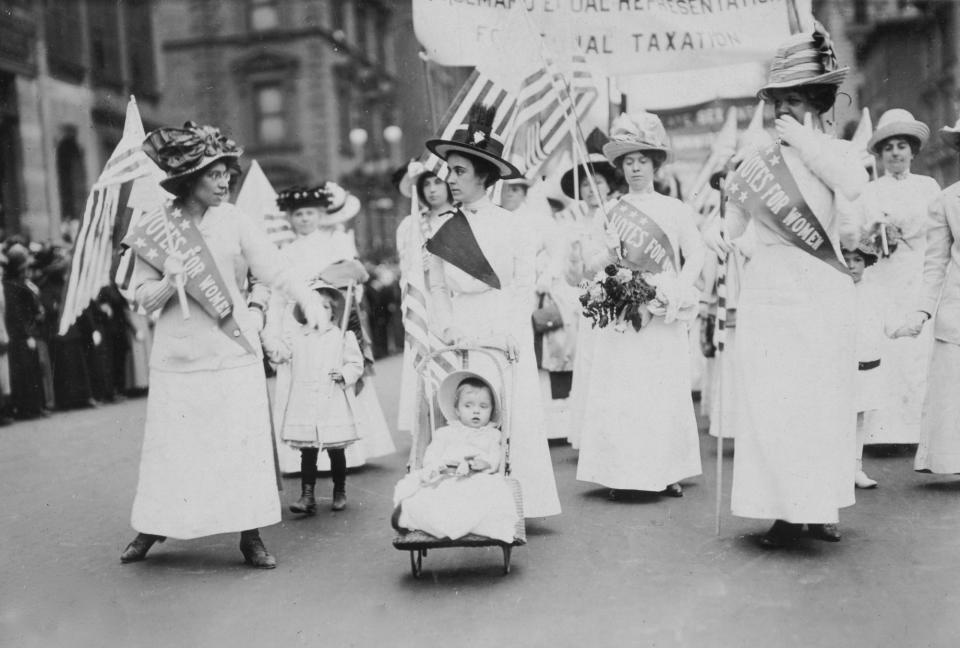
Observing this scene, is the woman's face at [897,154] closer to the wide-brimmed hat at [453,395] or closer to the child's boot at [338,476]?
the wide-brimmed hat at [453,395]

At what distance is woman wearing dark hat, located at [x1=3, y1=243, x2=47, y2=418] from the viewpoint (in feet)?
41.0

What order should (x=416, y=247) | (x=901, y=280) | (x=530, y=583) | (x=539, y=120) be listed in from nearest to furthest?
1. (x=530, y=583)
2. (x=416, y=247)
3. (x=539, y=120)
4. (x=901, y=280)

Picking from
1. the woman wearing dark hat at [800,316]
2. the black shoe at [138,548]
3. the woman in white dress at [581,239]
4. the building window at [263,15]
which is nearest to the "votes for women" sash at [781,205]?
the woman wearing dark hat at [800,316]

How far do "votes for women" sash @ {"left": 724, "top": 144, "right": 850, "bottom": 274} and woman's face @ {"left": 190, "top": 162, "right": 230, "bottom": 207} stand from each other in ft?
9.20

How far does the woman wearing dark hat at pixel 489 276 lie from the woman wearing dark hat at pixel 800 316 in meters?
1.21

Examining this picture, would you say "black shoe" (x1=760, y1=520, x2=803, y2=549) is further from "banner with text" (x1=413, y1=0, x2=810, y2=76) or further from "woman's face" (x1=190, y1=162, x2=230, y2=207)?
"banner with text" (x1=413, y1=0, x2=810, y2=76)

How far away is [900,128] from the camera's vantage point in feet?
25.3

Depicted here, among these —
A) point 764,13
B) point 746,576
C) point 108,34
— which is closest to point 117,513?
point 746,576

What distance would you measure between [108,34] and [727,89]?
67.2ft

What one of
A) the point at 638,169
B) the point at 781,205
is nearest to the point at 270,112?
the point at 638,169

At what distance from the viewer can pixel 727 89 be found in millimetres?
14477

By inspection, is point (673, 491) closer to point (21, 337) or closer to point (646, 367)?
point (646, 367)

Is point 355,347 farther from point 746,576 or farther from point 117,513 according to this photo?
point 746,576

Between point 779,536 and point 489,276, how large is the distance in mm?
2130
